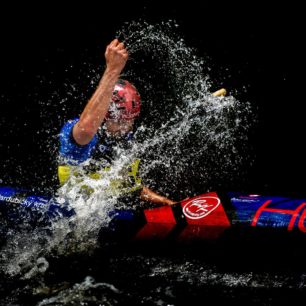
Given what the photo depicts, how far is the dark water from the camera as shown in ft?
9.37

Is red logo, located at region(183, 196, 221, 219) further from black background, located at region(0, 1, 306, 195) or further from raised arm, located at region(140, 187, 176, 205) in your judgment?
black background, located at region(0, 1, 306, 195)

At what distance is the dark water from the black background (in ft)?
0.07

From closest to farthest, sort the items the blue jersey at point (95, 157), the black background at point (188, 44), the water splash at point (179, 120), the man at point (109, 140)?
the man at point (109, 140), the blue jersey at point (95, 157), the water splash at point (179, 120), the black background at point (188, 44)

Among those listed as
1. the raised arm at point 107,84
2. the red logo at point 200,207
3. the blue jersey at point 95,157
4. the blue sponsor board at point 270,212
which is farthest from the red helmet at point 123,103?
the blue sponsor board at point 270,212

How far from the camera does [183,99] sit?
6.18m

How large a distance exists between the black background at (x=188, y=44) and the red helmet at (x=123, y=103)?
2.35 meters

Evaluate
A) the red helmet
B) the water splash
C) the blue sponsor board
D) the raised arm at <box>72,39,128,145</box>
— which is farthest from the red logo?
the raised arm at <box>72,39,128,145</box>

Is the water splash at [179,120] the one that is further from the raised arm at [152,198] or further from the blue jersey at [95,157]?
the raised arm at [152,198]

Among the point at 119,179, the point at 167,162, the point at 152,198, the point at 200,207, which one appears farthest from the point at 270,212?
the point at 167,162

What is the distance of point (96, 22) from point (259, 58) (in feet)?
8.25

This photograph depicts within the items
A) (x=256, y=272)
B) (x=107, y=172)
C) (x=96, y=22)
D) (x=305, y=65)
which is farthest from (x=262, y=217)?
(x=96, y=22)

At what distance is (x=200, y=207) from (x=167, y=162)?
Answer: 240cm

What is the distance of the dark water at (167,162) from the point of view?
2.86m

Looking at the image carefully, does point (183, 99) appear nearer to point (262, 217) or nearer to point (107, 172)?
point (107, 172)
